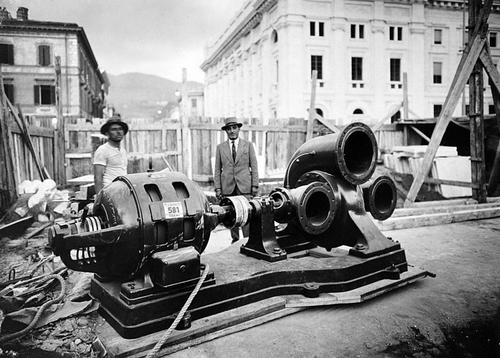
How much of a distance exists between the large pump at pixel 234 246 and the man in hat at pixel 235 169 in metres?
1.32

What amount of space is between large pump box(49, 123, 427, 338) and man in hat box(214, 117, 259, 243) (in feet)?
4.32

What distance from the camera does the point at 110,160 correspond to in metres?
→ 4.23

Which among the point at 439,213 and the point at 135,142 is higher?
the point at 135,142

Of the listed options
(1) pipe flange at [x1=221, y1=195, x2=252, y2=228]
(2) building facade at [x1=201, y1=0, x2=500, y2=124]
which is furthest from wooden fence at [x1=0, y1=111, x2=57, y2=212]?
(2) building facade at [x1=201, y1=0, x2=500, y2=124]

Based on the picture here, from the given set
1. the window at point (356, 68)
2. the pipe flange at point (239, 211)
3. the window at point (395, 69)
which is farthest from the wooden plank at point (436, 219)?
the window at point (395, 69)

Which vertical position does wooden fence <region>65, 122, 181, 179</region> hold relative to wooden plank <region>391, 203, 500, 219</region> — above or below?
above

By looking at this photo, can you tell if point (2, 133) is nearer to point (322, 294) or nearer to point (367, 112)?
point (322, 294)

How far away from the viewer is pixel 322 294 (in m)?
3.00

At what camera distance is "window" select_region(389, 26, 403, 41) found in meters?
27.4

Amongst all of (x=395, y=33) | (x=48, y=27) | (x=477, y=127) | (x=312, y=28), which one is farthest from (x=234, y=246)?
(x=48, y=27)

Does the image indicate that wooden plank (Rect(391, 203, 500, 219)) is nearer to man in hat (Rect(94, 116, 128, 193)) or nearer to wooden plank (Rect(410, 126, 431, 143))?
Result: man in hat (Rect(94, 116, 128, 193))

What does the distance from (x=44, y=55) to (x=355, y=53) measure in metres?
23.3

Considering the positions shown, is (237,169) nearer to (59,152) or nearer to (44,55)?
(59,152)

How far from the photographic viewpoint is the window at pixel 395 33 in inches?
1077
